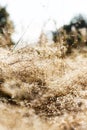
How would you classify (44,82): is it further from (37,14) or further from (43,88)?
(37,14)

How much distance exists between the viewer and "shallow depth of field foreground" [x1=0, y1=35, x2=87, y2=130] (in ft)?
12.1

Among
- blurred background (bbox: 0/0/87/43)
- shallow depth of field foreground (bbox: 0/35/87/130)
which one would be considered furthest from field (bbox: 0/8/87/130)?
blurred background (bbox: 0/0/87/43)

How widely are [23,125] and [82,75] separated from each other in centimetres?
119

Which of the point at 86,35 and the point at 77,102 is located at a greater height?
the point at 86,35

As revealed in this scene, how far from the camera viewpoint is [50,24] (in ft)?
12.8

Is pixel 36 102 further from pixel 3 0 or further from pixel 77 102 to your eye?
pixel 3 0

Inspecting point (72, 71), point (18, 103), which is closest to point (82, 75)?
point (72, 71)

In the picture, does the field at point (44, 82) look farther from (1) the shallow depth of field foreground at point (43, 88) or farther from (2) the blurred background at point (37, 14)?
(2) the blurred background at point (37, 14)

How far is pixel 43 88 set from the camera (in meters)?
3.81

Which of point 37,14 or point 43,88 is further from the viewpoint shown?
point 37,14

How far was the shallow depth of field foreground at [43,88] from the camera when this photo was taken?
367 cm

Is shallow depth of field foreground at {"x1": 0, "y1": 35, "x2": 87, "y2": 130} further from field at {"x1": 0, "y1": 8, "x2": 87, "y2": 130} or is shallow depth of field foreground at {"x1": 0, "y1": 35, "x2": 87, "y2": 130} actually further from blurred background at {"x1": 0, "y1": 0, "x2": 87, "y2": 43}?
blurred background at {"x1": 0, "y1": 0, "x2": 87, "y2": 43}

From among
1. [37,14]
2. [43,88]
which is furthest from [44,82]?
[37,14]

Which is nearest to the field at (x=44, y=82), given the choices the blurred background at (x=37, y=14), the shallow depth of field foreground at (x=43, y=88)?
the shallow depth of field foreground at (x=43, y=88)
